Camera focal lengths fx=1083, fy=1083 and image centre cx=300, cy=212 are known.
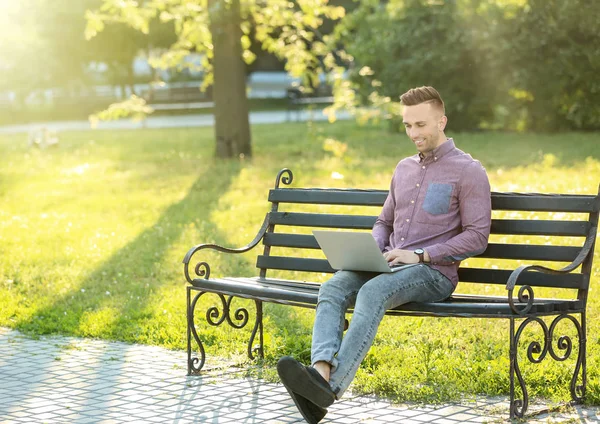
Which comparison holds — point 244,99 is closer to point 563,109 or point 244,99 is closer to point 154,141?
point 154,141

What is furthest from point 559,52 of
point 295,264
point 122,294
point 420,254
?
point 420,254

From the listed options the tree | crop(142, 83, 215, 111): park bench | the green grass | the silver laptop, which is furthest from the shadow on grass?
crop(142, 83, 215, 111): park bench

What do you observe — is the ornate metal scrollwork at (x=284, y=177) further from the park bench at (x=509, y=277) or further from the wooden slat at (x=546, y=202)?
the wooden slat at (x=546, y=202)

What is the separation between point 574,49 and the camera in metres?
21.1

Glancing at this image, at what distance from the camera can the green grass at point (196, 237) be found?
19.5 ft

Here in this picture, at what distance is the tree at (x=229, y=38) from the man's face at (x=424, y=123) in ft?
31.2

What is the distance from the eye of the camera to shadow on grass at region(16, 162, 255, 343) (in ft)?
23.4

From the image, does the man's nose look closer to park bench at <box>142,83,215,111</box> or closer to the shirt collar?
the shirt collar

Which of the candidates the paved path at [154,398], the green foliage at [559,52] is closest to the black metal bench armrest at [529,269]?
the paved path at [154,398]

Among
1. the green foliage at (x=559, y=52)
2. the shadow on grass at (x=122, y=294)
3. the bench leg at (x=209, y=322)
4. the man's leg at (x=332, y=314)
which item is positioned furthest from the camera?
the green foliage at (x=559, y=52)

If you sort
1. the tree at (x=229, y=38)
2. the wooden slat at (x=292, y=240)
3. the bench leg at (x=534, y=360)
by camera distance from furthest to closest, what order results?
1. the tree at (x=229, y=38)
2. the wooden slat at (x=292, y=240)
3. the bench leg at (x=534, y=360)

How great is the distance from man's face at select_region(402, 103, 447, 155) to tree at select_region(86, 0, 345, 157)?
9.52 metres

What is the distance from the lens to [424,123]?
532 cm

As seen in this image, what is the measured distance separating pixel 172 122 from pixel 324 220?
997 inches
